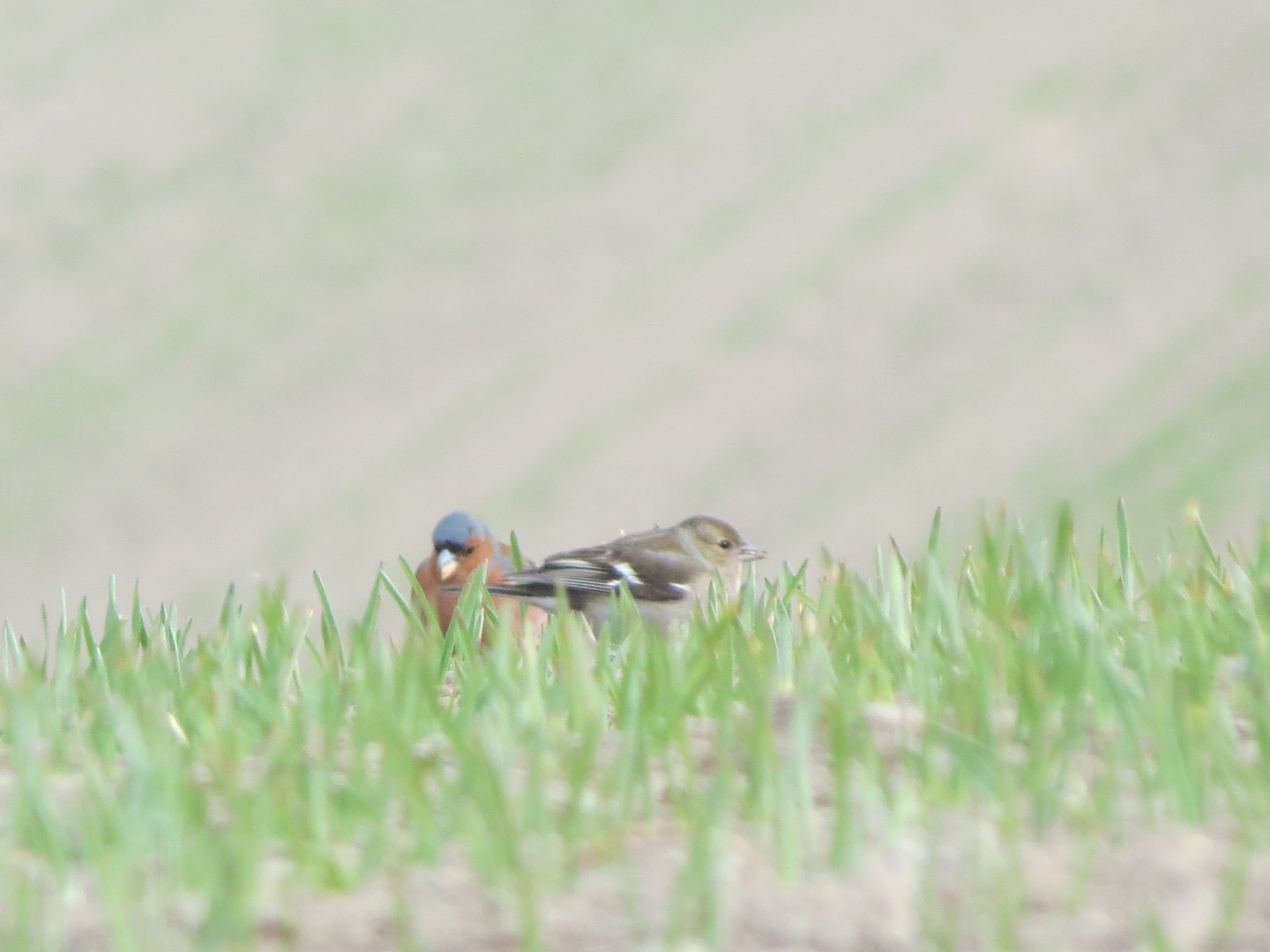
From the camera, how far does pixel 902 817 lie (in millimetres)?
3195

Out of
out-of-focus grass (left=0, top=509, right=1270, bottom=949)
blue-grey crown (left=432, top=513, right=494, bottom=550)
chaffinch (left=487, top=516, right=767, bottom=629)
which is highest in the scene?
blue-grey crown (left=432, top=513, right=494, bottom=550)

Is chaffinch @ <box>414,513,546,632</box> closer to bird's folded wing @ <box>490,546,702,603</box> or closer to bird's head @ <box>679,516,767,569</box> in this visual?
bird's folded wing @ <box>490,546,702,603</box>

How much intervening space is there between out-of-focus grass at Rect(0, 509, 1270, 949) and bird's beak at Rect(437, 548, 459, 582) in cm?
226

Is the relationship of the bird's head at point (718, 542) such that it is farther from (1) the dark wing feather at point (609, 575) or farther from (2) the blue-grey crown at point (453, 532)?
(2) the blue-grey crown at point (453, 532)

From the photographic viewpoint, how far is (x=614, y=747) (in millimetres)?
3791

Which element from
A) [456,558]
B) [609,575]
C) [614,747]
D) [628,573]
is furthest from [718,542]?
[614,747]

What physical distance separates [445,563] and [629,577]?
2.83 feet

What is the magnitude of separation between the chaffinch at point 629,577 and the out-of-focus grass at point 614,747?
1.64m

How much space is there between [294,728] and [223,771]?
18.8 inches

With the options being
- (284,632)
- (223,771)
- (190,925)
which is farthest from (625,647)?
(190,925)

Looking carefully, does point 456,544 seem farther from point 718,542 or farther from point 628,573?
point 718,542

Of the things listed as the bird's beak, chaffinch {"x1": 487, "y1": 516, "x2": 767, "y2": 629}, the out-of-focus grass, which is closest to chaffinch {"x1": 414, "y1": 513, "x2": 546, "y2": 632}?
the bird's beak

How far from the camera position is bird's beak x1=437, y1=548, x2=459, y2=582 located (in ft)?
23.4

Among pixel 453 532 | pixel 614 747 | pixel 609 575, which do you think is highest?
pixel 453 532
